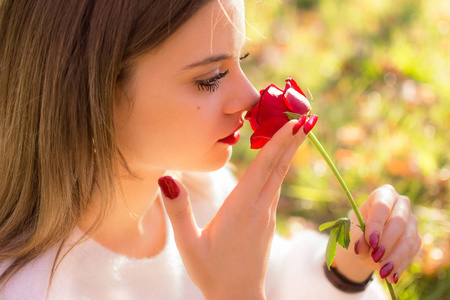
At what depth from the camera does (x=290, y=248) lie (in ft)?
5.81

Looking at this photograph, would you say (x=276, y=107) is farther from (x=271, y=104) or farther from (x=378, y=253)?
(x=378, y=253)

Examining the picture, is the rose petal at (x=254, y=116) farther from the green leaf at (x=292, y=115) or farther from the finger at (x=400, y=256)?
the finger at (x=400, y=256)

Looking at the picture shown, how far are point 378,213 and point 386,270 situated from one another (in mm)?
134

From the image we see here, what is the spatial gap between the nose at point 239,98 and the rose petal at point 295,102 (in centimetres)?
13

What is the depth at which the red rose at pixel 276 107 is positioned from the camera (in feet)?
3.69

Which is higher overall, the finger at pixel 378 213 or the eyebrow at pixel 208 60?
the eyebrow at pixel 208 60

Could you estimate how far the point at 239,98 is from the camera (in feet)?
4.07

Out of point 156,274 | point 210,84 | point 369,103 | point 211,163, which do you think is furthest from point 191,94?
point 369,103

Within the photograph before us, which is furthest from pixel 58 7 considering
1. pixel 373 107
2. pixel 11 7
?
pixel 373 107

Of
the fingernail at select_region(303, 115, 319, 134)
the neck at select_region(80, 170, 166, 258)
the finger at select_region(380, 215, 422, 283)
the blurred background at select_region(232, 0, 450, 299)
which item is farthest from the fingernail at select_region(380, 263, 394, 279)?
the blurred background at select_region(232, 0, 450, 299)

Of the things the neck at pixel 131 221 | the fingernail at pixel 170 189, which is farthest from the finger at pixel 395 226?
the neck at pixel 131 221

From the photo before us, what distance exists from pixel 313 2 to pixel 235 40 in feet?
9.23

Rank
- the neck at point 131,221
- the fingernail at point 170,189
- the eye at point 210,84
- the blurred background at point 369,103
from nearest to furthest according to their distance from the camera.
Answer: the fingernail at point 170,189 → the eye at point 210,84 → the neck at point 131,221 → the blurred background at point 369,103

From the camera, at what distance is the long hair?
1.17 m
